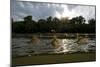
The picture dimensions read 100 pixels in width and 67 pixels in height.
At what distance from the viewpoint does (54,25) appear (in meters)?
2.60

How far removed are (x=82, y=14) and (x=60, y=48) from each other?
615 mm

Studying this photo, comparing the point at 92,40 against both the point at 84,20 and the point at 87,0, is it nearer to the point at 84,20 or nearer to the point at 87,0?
the point at 84,20

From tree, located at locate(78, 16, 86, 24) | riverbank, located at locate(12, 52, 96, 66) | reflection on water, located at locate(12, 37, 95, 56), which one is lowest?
riverbank, located at locate(12, 52, 96, 66)

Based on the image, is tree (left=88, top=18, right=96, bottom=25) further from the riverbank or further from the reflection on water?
the riverbank

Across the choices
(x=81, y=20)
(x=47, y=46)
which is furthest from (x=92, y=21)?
(x=47, y=46)

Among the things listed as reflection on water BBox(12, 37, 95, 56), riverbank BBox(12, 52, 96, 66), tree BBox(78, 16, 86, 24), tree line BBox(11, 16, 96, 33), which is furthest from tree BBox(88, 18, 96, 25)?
riverbank BBox(12, 52, 96, 66)

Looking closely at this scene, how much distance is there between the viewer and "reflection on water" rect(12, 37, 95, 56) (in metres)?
2.45

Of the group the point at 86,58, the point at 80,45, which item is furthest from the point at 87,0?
the point at 86,58

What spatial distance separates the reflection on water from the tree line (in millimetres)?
132

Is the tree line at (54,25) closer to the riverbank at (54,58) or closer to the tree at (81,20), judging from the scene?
the tree at (81,20)

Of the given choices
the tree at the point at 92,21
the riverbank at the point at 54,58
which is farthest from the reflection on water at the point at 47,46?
the tree at the point at 92,21

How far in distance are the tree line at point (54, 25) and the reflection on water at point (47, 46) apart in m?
0.13

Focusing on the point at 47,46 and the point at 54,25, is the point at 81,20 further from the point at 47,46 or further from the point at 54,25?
the point at 47,46
